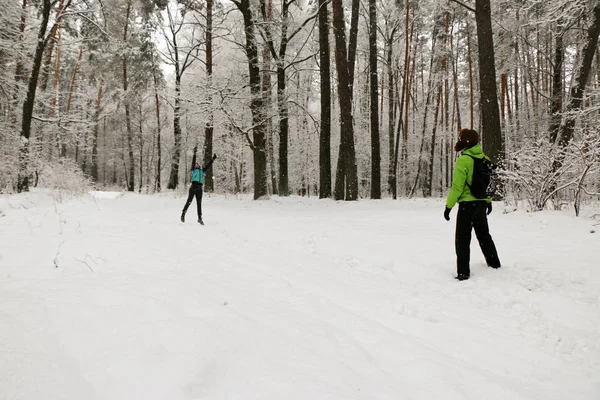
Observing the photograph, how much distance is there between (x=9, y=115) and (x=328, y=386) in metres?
18.9

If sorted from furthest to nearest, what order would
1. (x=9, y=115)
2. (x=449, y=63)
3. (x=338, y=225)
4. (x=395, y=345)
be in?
(x=449, y=63)
(x=9, y=115)
(x=338, y=225)
(x=395, y=345)

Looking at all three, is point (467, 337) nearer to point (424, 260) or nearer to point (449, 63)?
point (424, 260)

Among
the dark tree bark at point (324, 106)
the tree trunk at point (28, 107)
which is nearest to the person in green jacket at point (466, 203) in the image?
the dark tree bark at point (324, 106)

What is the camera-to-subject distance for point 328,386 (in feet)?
5.75

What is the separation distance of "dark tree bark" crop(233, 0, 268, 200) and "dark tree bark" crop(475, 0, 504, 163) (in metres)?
7.63

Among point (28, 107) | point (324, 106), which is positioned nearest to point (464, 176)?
point (324, 106)

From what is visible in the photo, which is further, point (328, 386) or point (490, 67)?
point (490, 67)

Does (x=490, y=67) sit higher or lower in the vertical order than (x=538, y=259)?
higher

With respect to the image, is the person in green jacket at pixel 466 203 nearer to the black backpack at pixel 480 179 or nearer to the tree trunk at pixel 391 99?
the black backpack at pixel 480 179

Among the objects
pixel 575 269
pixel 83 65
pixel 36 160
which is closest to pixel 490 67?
pixel 575 269

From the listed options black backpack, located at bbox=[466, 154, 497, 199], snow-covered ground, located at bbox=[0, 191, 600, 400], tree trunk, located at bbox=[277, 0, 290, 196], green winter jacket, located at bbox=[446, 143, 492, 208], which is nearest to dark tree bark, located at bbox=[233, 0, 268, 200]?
tree trunk, located at bbox=[277, 0, 290, 196]

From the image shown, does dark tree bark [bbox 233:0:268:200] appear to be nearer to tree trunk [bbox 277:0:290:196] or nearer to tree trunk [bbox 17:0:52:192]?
tree trunk [bbox 277:0:290:196]

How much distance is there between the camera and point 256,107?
13.0 m

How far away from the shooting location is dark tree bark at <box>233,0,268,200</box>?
12.8 meters
